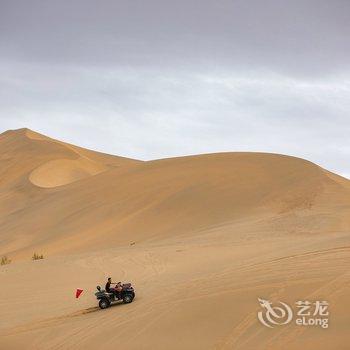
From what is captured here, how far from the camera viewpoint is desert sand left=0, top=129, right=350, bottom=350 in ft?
33.4

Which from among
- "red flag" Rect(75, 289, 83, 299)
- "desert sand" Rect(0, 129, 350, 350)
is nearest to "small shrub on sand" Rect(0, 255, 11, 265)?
"desert sand" Rect(0, 129, 350, 350)

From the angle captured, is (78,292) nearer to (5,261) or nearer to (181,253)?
(181,253)

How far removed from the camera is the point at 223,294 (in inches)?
443

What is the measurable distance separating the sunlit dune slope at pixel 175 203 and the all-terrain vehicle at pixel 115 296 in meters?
8.72

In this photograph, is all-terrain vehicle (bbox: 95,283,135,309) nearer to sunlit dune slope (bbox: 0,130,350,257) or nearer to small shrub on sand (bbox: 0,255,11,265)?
sunlit dune slope (bbox: 0,130,350,257)

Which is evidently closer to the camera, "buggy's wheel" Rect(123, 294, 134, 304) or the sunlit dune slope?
"buggy's wheel" Rect(123, 294, 134, 304)

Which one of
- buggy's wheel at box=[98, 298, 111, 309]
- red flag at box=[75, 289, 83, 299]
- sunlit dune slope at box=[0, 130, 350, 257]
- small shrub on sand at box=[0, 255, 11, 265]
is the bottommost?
buggy's wheel at box=[98, 298, 111, 309]

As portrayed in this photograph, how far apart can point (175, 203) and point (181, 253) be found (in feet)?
36.3

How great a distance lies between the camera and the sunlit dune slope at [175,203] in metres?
24.8

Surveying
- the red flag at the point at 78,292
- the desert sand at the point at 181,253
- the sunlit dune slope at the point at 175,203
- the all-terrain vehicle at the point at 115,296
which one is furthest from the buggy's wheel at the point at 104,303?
the sunlit dune slope at the point at 175,203

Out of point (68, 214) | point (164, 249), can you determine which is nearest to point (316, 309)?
point (164, 249)

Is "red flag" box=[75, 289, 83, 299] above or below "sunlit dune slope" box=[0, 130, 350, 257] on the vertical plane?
below

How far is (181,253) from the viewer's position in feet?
60.5

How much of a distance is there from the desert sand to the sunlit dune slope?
4.4 inches
